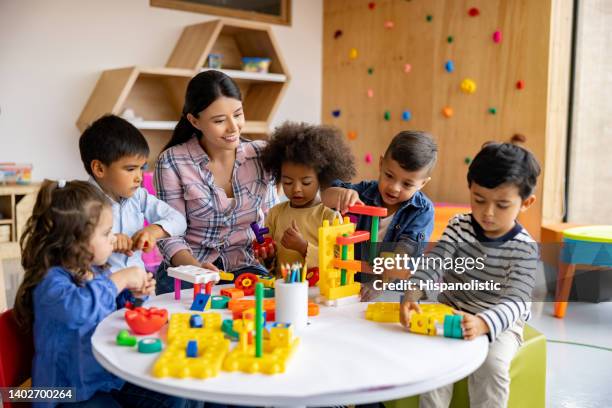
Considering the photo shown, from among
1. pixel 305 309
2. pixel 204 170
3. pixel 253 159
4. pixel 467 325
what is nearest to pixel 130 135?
pixel 204 170

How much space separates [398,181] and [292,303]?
28.5 inches

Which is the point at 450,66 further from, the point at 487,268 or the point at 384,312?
the point at 384,312

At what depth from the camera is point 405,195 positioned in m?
1.98

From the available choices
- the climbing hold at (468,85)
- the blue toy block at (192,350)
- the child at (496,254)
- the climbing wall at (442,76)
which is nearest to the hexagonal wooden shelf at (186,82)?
the climbing wall at (442,76)

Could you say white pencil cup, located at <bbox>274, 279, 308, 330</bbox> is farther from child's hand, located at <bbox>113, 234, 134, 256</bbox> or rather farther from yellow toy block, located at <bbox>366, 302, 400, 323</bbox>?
child's hand, located at <bbox>113, 234, 134, 256</bbox>

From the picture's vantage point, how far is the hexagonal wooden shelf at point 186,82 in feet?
13.1

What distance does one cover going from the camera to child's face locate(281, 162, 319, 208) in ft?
7.05

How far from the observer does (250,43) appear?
15.4 ft

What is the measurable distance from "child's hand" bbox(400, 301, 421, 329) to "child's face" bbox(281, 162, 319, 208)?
0.80 metres

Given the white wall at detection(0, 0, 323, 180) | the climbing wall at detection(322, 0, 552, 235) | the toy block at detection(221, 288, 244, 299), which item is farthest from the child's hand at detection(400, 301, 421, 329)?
the white wall at detection(0, 0, 323, 180)

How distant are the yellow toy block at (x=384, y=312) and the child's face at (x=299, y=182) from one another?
2.35 feet

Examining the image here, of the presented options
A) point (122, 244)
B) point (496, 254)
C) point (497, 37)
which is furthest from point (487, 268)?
point (497, 37)

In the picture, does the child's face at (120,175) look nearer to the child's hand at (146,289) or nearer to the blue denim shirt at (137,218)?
the blue denim shirt at (137,218)

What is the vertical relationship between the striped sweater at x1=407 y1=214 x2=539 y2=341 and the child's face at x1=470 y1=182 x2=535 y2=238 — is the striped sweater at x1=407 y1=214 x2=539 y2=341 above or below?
below
